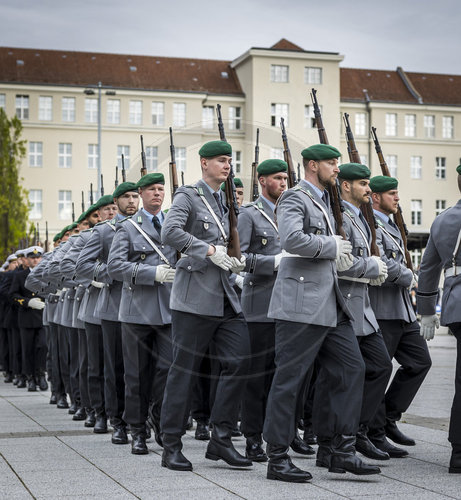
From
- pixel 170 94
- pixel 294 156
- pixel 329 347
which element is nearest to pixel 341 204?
pixel 329 347

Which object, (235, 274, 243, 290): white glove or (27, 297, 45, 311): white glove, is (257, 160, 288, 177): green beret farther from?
(27, 297, 45, 311): white glove

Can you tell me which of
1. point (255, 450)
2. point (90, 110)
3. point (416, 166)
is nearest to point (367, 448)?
point (255, 450)

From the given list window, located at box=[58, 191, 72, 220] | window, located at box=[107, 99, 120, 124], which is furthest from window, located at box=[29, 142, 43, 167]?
window, located at box=[107, 99, 120, 124]

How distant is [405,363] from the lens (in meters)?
7.91

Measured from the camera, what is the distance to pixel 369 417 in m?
7.29

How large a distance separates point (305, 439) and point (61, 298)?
4.87 m

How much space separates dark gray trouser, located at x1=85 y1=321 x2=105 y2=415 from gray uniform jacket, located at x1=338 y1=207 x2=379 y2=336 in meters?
3.23

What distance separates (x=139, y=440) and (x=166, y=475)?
46.0 inches

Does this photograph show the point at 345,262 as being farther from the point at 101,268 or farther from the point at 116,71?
the point at 116,71

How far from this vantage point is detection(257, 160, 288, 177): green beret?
8102 mm

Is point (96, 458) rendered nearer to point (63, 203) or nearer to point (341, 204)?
point (341, 204)

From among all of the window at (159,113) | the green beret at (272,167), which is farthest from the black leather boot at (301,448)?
the window at (159,113)

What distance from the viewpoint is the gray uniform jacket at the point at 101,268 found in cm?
884

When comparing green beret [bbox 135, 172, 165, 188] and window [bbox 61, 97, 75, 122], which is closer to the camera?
green beret [bbox 135, 172, 165, 188]
